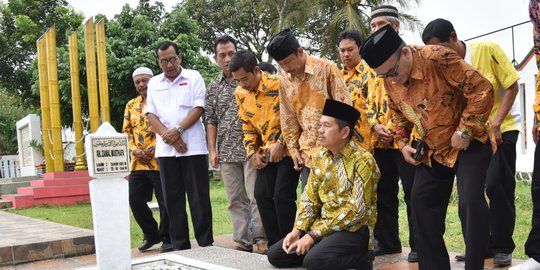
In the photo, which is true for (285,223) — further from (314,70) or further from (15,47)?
(15,47)

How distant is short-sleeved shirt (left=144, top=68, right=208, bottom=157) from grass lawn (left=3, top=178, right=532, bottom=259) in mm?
1874

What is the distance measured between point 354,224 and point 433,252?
24.2 inches

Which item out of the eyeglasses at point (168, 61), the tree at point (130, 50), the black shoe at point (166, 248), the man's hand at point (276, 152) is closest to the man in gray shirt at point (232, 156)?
the eyeglasses at point (168, 61)

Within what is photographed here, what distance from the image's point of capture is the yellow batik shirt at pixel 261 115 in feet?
15.5

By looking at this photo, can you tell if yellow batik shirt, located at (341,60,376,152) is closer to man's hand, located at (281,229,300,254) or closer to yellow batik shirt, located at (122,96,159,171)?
man's hand, located at (281,229,300,254)

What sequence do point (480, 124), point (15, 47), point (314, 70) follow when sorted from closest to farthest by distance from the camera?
point (480, 124)
point (314, 70)
point (15, 47)

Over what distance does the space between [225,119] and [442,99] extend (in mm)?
2528

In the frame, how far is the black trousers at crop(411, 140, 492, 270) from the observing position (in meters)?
3.04

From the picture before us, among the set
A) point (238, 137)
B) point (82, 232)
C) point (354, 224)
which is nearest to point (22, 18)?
point (82, 232)

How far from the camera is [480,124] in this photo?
304cm

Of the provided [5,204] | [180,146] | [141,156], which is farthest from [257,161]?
[5,204]

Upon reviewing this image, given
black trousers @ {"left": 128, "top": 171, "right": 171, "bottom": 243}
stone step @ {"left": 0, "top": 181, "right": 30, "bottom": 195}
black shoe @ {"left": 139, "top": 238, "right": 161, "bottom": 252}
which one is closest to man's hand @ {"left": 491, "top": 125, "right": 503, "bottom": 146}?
black trousers @ {"left": 128, "top": 171, "right": 171, "bottom": 243}

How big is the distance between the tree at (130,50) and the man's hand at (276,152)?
11.8 meters

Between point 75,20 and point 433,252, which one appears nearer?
point 433,252
